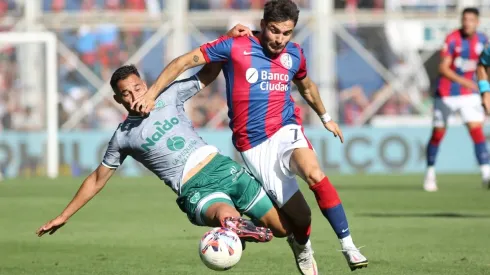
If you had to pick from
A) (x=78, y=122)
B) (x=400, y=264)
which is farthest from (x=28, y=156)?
(x=400, y=264)

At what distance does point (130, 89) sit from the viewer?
7.73 metres

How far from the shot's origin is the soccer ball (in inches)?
271

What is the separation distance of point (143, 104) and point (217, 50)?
2.75 feet

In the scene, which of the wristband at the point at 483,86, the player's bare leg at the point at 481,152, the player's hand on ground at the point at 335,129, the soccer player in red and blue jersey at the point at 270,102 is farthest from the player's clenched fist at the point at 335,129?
the player's bare leg at the point at 481,152

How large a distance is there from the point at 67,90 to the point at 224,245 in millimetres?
18531

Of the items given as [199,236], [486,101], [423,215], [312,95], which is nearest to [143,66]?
[423,215]

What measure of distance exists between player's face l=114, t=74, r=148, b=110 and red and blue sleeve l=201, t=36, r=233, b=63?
580 millimetres

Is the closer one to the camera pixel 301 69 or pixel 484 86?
pixel 301 69

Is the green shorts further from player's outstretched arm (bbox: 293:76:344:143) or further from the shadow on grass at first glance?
the shadow on grass

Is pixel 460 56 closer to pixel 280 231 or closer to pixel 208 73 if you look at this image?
pixel 208 73

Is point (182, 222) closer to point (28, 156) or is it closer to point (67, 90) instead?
point (28, 156)

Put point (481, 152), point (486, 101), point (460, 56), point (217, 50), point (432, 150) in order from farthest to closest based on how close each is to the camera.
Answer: point (460, 56) < point (432, 150) < point (481, 152) < point (486, 101) < point (217, 50)

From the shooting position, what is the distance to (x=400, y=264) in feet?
28.4

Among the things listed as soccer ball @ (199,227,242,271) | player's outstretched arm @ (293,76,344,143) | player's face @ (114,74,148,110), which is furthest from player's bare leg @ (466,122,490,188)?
soccer ball @ (199,227,242,271)
